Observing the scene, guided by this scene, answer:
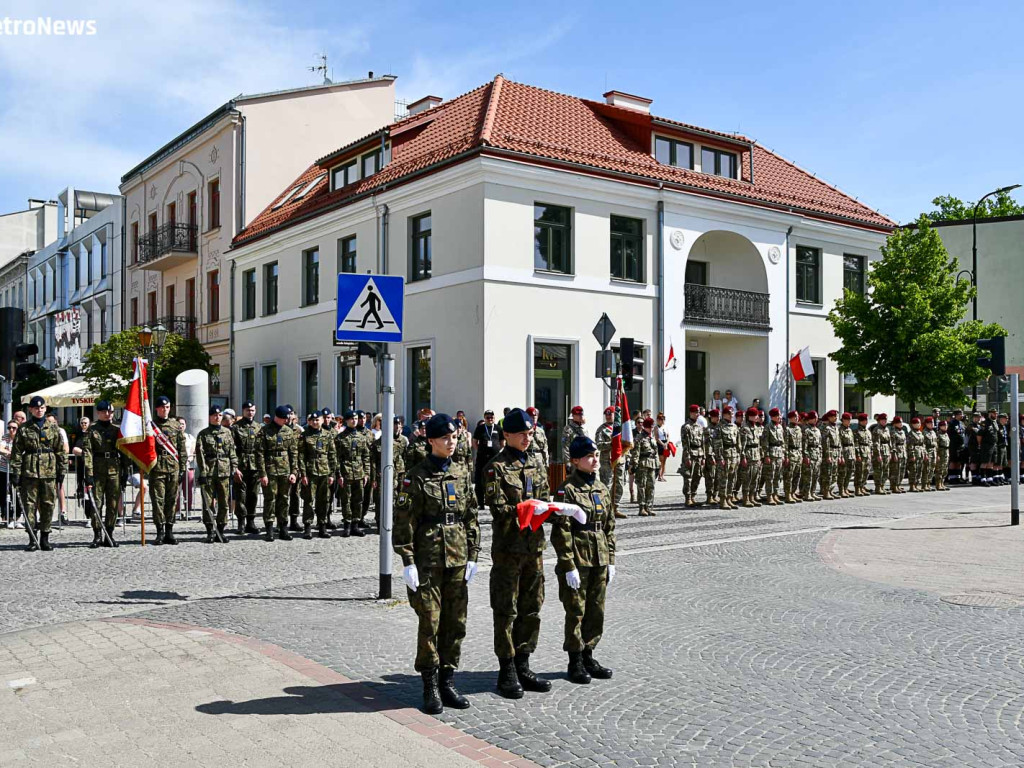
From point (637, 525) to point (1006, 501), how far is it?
30.9 feet

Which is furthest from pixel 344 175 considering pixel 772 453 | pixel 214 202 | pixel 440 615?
pixel 440 615

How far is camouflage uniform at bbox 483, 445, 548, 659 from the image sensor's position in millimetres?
5816

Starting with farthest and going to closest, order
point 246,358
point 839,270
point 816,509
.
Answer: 1. point 246,358
2. point 839,270
3. point 816,509

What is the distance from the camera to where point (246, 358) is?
33.4 metres

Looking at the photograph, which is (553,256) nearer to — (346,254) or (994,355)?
(346,254)

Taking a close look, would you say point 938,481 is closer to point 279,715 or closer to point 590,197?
point 590,197

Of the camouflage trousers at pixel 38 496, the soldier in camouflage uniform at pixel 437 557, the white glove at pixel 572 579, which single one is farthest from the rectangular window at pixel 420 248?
the white glove at pixel 572 579

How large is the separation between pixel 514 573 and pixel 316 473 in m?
8.48

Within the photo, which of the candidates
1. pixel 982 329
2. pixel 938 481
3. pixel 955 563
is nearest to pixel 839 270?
pixel 982 329

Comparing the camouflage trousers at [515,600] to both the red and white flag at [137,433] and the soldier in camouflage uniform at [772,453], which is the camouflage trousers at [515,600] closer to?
the red and white flag at [137,433]

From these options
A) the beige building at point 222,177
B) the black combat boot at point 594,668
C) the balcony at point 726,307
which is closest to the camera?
the black combat boot at point 594,668

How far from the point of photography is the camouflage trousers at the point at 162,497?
13.2m

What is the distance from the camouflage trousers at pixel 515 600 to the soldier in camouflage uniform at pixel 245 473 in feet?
28.8

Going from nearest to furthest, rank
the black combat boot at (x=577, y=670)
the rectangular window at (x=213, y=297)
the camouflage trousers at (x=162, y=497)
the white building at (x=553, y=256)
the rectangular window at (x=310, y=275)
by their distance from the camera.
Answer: the black combat boot at (x=577, y=670)
the camouflage trousers at (x=162, y=497)
the white building at (x=553, y=256)
the rectangular window at (x=310, y=275)
the rectangular window at (x=213, y=297)
